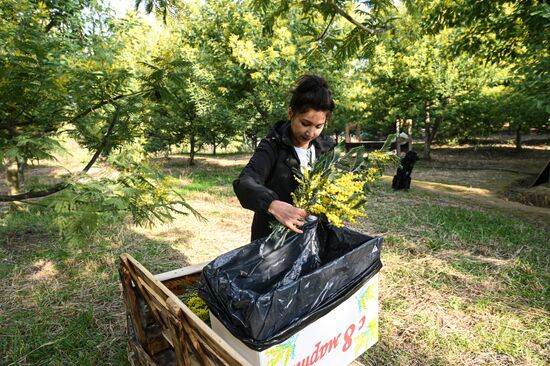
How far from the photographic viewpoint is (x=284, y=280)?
4.93 feet

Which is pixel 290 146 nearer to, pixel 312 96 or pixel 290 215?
pixel 312 96

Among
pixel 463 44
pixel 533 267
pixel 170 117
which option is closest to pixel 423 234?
pixel 533 267

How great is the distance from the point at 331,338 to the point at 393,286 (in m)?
2.40

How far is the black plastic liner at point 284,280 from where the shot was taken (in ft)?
3.72

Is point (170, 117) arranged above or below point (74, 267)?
above

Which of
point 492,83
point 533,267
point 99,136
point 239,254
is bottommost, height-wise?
point 533,267

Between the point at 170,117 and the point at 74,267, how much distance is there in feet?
30.0

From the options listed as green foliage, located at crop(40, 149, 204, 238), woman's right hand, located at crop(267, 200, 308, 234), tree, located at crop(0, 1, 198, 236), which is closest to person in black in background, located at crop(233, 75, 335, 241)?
woman's right hand, located at crop(267, 200, 308, 234)

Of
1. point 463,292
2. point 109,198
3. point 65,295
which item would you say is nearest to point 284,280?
point 109,198

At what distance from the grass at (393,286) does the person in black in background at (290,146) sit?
113 cm

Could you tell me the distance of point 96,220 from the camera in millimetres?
1851

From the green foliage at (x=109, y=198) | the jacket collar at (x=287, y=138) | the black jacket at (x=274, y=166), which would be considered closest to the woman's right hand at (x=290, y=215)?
the black jacket at (x=274, y=166)

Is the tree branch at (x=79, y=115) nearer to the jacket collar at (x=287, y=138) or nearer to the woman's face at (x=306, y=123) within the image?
the jacket collar at (x=287, y=138)

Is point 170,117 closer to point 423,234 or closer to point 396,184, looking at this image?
point 396,184
